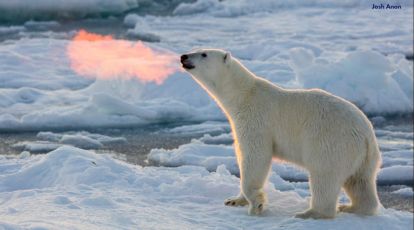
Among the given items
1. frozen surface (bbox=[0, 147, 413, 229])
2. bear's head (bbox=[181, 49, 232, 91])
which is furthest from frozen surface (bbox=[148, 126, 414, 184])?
bear's head (bbox=[181, 49, 232, 91])

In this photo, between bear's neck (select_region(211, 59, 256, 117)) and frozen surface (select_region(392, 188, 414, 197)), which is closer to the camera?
bear's neck (select_region(211, 59, 256, 117))

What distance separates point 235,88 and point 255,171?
2.03ft

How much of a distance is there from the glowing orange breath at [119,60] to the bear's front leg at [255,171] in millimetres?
6736

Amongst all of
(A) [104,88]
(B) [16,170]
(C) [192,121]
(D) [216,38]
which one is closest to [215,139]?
(C) [192,121]

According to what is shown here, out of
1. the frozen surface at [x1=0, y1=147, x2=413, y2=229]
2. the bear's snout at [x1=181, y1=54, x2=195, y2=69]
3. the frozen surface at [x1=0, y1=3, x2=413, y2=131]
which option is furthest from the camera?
the frozen surface at [x1=0, y1=3, x2=413, y2=131]

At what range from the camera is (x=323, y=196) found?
4.59m

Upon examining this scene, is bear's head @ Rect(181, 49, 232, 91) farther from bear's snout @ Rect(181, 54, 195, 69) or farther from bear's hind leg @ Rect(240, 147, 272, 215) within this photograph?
bear's hind leg @ Rect(240, 147, 272, 215)

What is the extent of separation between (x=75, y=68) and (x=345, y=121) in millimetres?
8650

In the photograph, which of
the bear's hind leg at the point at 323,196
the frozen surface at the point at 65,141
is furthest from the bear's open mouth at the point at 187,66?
the frozen surface at the point at 65,141

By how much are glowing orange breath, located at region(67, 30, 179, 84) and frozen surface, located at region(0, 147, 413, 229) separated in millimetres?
5494

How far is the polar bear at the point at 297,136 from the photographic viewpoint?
15.1 feet

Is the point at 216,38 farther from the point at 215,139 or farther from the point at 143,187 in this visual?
the point at 143,187

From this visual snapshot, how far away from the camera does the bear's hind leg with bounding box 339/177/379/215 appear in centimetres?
477

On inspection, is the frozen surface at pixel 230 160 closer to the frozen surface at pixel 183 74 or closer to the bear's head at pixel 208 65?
the frozen surface at pixel 183 74
